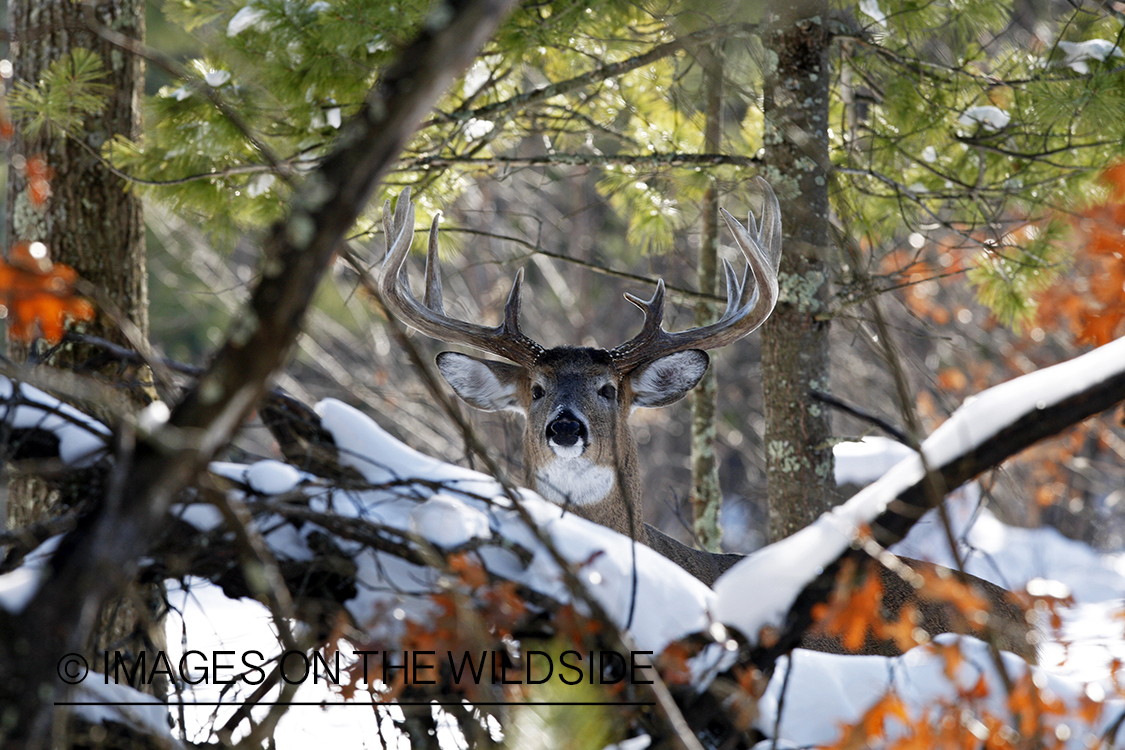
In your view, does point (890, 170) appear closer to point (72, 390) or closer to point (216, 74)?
point (216, 74)

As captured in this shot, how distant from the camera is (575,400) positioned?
4887 mm

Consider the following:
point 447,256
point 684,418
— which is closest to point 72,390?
point 447,256

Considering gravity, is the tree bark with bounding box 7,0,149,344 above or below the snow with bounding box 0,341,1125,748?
above

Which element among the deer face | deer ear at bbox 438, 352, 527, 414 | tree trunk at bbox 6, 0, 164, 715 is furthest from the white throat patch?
tree trunk at bbox 6, 0, 164, 715

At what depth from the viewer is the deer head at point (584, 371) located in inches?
188

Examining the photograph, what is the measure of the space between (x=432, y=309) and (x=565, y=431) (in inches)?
46.2

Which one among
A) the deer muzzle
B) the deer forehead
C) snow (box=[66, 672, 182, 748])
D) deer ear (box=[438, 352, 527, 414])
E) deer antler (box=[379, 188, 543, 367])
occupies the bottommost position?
snow (box=[66, 672, 182, 748])

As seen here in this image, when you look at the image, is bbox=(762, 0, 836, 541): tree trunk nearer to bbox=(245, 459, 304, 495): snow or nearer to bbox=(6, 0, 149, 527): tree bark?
bbox=(245, 459, 304, 495): snow

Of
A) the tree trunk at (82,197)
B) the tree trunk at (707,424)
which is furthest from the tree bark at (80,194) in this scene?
the tree trunk at (707,424)

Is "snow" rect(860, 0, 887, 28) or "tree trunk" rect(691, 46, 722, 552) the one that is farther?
"tree trunk" rect(691, 46, 722, 552)

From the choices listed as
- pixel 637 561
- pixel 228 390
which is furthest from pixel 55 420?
pixel 637 561

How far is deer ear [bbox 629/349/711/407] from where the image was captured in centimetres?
520

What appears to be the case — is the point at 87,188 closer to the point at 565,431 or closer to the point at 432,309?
the point at 432,309

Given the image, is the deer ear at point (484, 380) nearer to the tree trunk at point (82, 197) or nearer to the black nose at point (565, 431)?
the black nose at point (565, 431)
